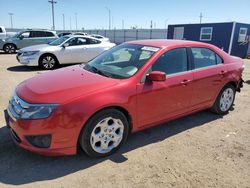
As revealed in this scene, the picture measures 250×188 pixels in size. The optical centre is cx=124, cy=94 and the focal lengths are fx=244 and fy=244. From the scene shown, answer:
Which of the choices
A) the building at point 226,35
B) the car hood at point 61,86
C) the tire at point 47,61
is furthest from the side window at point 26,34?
the building at point 226,35

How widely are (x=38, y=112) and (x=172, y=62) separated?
2242 millimetres

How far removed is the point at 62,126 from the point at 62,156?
0.68 metres

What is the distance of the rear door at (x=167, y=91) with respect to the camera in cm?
359

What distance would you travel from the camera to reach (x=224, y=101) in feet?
16.7

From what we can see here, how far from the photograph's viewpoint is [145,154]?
3.53 meters

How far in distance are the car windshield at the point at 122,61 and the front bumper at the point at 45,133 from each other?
1144 mm

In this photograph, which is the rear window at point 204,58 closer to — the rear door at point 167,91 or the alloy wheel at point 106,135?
the rear door at point 167,91

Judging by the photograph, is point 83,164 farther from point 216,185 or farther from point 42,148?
point 216,185

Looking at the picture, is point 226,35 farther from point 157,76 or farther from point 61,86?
point 61,86

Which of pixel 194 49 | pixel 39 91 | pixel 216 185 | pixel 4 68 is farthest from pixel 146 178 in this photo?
pixel 4 68

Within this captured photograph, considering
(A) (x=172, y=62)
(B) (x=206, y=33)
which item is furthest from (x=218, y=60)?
(B) (x=206, y=33)

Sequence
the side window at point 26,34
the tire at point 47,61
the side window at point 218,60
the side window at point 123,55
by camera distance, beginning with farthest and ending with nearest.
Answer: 1. the side window at point 26,34
2. the tire at point 47,61
3. the side window at point 218,60
4. the side window at point 123,55

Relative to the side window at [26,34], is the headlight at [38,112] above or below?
below

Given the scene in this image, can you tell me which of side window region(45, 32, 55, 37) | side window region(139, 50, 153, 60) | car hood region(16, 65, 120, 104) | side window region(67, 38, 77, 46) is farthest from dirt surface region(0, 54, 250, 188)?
side window region(45, 32, 55, 37)
